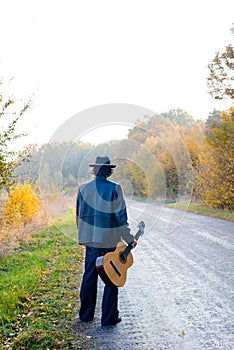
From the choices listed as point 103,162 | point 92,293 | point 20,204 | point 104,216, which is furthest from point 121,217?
point 20,204

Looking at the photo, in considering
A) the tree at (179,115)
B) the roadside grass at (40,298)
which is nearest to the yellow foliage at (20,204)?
the roadside grass at (40,298)

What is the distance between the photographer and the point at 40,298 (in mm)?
6363

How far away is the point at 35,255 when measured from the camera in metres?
9.99

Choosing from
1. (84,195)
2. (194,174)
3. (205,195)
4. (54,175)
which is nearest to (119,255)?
(84,195)

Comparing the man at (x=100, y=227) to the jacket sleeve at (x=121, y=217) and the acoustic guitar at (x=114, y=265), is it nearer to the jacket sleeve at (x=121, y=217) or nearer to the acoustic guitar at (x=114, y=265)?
the jacket sleeve at (x=121, y=217)

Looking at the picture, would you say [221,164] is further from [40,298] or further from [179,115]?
[179,115]

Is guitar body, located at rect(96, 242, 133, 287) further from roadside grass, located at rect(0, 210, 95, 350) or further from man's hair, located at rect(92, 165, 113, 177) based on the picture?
man's hair, located at rect(92, 165, 113, 177)

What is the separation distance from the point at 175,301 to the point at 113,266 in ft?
4.61

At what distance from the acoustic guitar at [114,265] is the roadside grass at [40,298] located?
71cm

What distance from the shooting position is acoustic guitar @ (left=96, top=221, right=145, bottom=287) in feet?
16.8

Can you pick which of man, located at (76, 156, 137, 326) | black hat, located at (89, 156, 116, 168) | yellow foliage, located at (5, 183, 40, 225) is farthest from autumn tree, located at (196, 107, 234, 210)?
man, located at (76, 156, 137, 326)

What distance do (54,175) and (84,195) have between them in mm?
6312

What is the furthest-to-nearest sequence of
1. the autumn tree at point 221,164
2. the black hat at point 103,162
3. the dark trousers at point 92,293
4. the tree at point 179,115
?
the tree at point 179,115 → the autumn tree at point 221,164 → the black hat at point 103,162 → the dark trousers at point 92,293

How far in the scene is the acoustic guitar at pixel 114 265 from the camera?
5.12m
